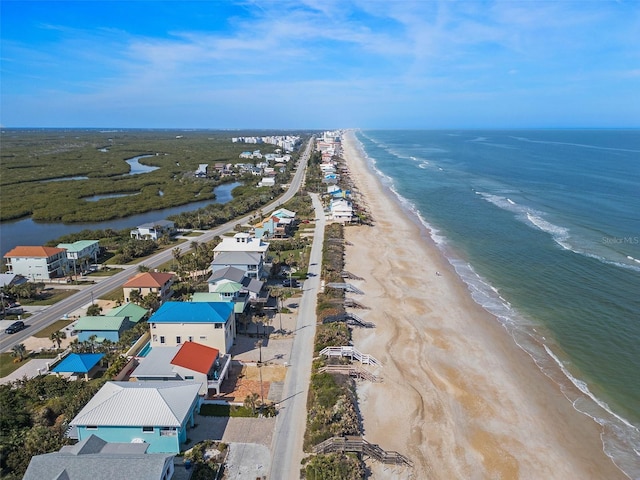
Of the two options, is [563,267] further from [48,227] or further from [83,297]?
[48,227]

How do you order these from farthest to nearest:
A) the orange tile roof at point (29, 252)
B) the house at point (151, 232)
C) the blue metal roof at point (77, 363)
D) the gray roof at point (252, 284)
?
the house at point (151, 232) < the orange tile roof at point (29, 252) < the gray roof at point (252, 284) < the blue metal roof at point (77, 363)

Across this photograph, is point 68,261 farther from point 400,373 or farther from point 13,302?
point 400,373

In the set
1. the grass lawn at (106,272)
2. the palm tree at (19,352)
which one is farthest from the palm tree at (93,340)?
the grass lawn at (106,272)

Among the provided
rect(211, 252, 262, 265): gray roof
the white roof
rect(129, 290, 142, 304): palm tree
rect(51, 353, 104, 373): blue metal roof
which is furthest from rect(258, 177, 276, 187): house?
rect(51, 353, 104, 373): blue metal roof

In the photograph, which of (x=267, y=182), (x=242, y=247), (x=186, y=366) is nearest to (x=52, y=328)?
(x=186, y=366)

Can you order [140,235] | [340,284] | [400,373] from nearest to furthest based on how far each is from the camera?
1. [400,373]
2. [340,284]
3. [140,235]

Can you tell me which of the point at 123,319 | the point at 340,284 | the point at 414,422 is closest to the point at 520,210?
the point at 340,284

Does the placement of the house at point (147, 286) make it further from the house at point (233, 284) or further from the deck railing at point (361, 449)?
the deck railing at point (361, 449)
